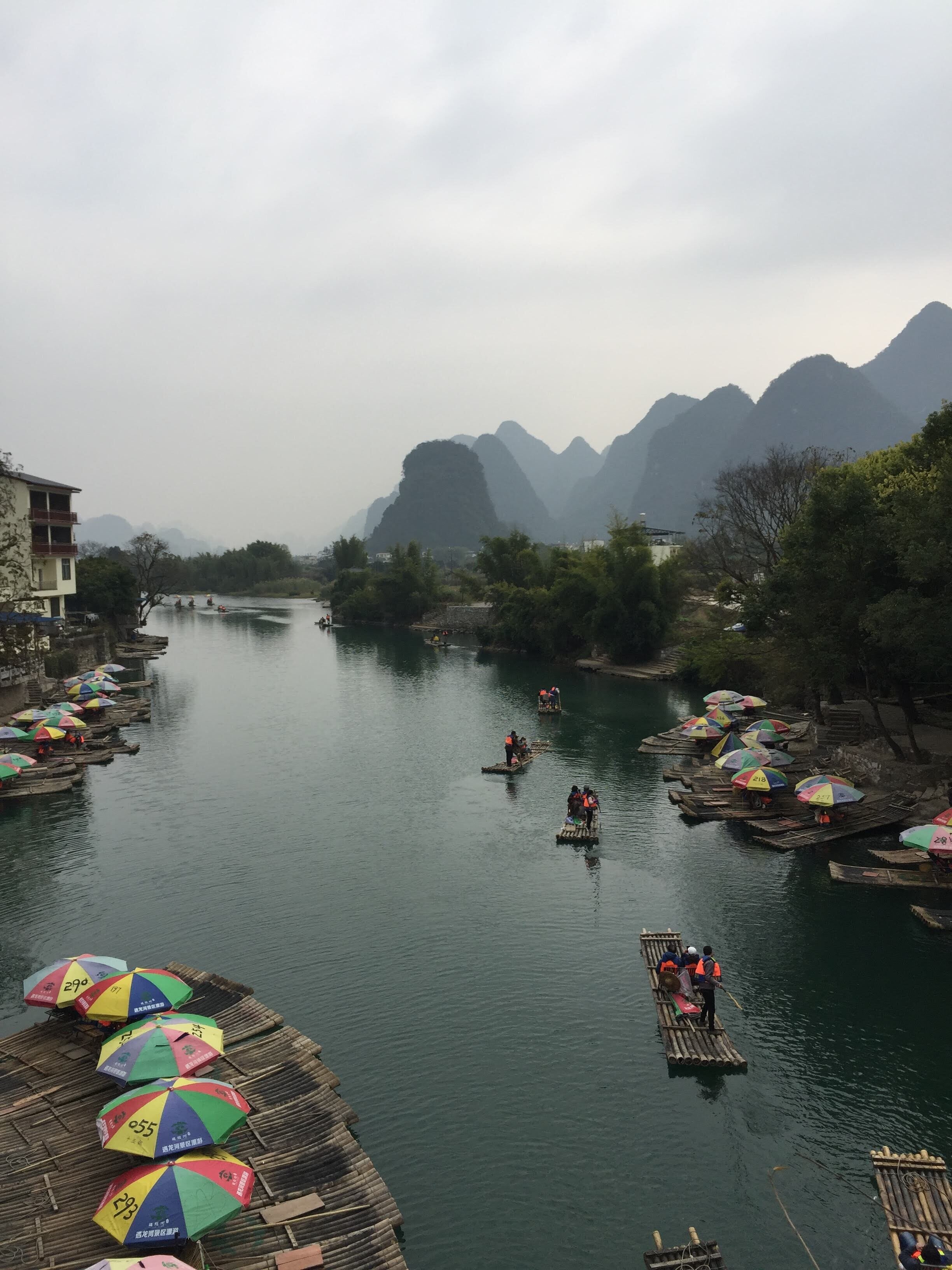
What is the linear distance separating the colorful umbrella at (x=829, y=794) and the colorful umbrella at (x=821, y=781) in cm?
2

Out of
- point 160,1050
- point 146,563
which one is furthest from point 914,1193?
point 146,563

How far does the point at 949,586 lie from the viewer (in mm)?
25156

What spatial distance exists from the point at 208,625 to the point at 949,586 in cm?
11322

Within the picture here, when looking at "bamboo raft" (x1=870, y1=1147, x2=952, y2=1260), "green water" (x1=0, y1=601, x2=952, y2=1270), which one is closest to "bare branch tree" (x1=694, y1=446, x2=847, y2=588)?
"green water" (x1=0, y1=601, x2=952, y2=1270)

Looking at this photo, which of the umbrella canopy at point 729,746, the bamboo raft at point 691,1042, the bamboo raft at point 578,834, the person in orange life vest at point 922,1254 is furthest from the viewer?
the umbrella canopy at point 729,746

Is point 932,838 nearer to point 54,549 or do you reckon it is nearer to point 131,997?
point 131,997

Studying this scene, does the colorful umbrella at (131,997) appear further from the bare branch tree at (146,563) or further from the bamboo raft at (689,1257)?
the bare branch tree at (146,563)

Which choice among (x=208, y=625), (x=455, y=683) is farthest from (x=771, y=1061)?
(x=208, y=625)

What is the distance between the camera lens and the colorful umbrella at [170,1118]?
12.1m

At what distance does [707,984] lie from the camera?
17.5 m

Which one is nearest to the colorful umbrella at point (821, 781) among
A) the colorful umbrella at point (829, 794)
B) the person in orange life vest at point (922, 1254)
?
the colorful umbrella at point (829, 794)

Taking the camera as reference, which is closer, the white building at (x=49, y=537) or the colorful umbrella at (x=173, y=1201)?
the colorful umbrella at (x=173, y=1201)

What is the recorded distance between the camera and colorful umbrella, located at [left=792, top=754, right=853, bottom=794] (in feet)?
92.3

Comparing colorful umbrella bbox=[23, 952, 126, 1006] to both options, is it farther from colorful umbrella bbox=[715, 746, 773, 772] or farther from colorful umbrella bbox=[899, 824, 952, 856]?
colorful umbrella bbox=[715, 746, 773, 772]
